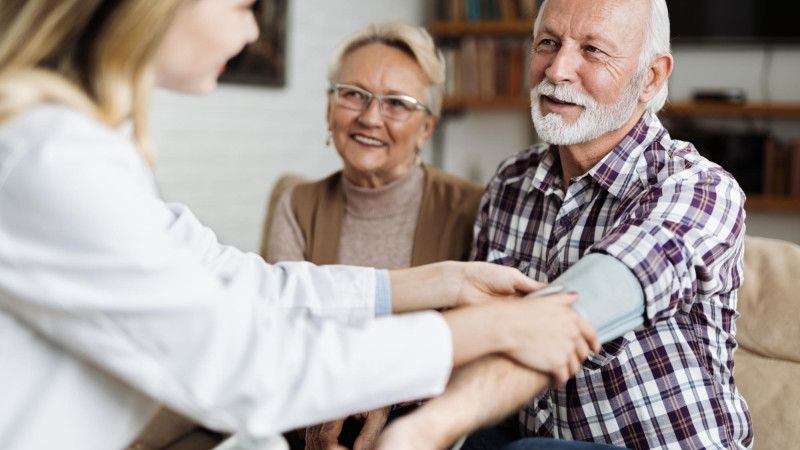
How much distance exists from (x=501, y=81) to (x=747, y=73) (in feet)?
4.89

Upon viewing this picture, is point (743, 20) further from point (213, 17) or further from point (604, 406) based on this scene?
point (213, 17)

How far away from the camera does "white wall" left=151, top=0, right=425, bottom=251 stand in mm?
3611

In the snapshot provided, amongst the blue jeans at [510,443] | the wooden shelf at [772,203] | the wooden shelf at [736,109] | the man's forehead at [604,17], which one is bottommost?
the wooden shelf at [772,203]

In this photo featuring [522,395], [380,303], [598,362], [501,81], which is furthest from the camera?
[501,81]

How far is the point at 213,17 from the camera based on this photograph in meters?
0.90

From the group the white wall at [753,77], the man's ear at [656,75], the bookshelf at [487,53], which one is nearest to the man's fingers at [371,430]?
the man's ear at [656,75]

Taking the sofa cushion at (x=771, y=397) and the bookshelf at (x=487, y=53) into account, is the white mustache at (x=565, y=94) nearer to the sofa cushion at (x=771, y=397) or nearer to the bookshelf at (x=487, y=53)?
the sofa cushion at (x=771, y=397)

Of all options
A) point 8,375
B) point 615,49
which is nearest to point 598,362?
point 615,49

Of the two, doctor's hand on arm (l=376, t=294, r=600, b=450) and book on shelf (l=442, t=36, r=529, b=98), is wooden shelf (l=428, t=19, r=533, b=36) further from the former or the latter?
doctor's hand on arm (l=376, t=294, r=600, b=450)

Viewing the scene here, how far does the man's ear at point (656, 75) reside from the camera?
1.60 meters

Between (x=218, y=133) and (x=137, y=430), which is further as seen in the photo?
(x=218, y=133)

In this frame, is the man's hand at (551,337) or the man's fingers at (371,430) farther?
the man's fingers at (371,430)

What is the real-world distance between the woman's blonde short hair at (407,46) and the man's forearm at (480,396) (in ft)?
3.96

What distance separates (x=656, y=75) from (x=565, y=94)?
21cm
